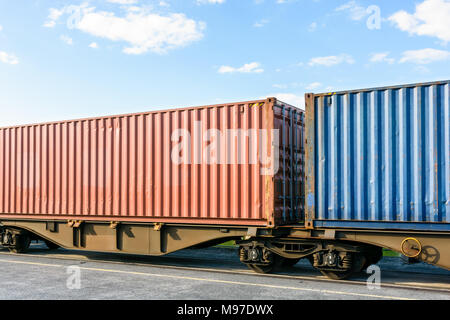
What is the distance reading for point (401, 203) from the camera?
8695mm

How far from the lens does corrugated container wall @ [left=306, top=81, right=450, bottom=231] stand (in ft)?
27.9

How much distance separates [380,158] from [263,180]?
8.02 feet

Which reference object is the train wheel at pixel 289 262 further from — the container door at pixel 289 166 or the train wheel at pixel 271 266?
the container door at pixel 289 166

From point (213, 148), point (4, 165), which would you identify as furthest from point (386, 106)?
point (4, 165)

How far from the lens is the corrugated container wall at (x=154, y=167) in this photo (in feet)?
32.6

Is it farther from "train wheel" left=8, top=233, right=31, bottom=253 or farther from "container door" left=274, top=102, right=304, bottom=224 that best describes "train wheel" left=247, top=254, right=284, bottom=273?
"train wheel" left=8, top=233, right=31, bottom=253

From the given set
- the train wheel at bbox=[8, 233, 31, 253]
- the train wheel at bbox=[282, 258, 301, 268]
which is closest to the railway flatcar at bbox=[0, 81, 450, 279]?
the train wheel at bbox=[282, 258, 301, 268]

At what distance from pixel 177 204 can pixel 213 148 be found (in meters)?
1.66

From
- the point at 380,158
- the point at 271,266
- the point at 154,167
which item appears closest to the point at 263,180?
the point at 271,266

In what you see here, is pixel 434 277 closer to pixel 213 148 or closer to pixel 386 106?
pixel 386 106

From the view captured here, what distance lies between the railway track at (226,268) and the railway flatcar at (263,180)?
37 centimetres

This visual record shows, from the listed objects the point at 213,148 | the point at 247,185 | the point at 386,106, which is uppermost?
the point at 386,106

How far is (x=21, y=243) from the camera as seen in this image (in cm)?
1380
